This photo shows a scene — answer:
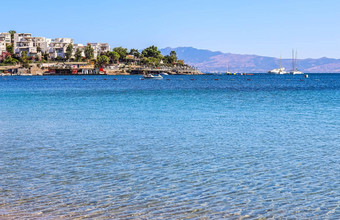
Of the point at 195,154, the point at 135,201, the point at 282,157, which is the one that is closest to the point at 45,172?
the point at 135,201

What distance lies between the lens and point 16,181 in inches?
569

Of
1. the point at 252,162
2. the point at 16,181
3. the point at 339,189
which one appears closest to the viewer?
the point at 339,189

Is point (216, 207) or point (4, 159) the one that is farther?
point (4, 159)

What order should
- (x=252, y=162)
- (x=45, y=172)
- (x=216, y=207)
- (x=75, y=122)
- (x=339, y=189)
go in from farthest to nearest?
(x=75, y=122)
(x=252, y=162)
(x=45, y=172)
(x=339, y=189)
(x=216, y=207)

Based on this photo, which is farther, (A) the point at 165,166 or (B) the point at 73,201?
(A) the point at 165,166

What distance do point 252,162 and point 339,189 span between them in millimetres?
4140

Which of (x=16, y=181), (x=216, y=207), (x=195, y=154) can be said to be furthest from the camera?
(x=195, y=154)

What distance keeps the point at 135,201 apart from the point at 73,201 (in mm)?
1610

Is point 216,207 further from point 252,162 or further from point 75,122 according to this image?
point 75,122

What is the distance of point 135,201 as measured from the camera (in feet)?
40.5

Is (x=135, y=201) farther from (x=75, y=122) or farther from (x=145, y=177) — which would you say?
(x=75, y=122)

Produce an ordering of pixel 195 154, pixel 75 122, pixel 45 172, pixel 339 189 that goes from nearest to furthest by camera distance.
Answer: pixel 339 189, pixel 45 172, pixel 195 154, pixel 75 122

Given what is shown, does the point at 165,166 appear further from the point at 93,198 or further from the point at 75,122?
the point at 75,122

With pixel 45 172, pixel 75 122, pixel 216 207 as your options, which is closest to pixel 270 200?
pixel 216 207
